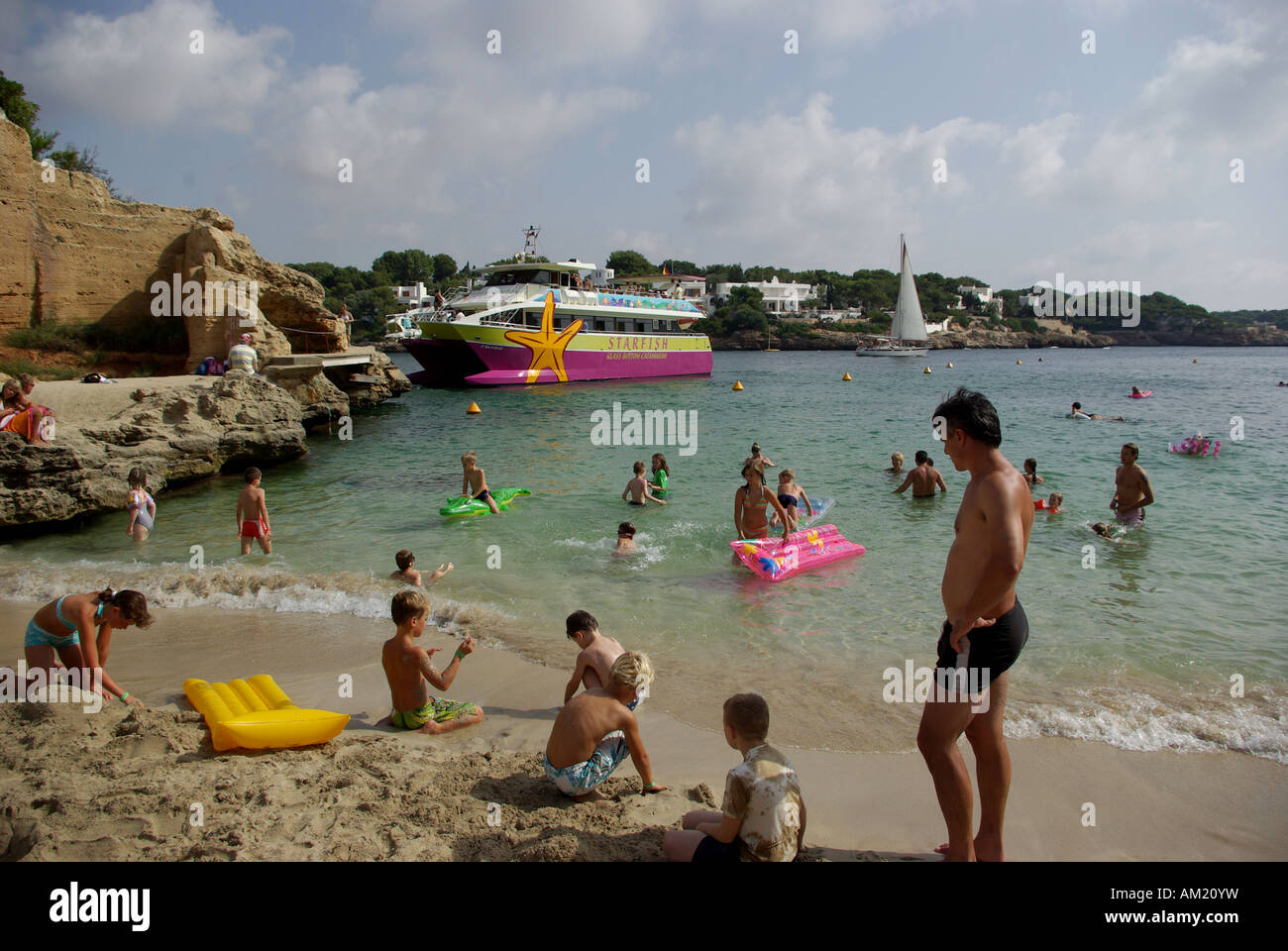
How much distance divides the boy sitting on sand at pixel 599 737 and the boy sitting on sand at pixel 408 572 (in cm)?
409

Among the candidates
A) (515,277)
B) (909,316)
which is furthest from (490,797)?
(909,316)

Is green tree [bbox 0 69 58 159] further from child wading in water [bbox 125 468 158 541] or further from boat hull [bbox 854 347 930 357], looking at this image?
boat hull [bbox 854 347 930 357]

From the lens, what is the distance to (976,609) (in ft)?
9.11

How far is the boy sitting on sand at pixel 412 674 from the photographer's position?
14.8 feet

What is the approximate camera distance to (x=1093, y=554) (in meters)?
8.75

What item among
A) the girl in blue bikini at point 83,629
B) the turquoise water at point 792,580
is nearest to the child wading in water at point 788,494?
the turquoise water at point 792,580

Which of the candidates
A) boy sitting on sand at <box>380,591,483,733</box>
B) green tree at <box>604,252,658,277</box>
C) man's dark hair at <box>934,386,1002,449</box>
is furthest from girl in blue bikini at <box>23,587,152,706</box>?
green tree at <box>604,252,658,277</box>

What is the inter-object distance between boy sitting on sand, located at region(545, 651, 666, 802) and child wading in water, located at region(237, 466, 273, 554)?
6630mm

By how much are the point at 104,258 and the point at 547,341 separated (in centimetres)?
1588

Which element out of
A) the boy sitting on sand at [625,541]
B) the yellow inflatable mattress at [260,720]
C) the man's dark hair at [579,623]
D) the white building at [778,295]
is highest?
the white building at [778,295]

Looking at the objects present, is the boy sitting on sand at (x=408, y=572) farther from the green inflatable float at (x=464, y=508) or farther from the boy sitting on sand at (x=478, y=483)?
the boy sitting on sand at (x=478, y=483)

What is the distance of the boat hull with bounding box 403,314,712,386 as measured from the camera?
30.1m

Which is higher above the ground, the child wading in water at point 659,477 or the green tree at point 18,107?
the green tree at point 18,107
